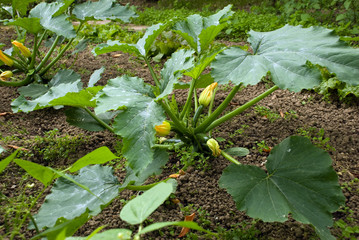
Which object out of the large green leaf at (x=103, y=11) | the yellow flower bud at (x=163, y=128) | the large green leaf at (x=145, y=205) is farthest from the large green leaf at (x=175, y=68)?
the large green leaf at (x=103, y=11)

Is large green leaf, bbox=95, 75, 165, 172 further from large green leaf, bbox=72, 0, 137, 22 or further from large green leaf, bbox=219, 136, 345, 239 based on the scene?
large green leaf, bbox=72, 0, 137, 22

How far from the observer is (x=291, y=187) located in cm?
149

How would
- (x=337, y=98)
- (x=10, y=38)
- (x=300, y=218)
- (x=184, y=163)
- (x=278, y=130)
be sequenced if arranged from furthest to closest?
(x=10, y=38), (x=337, y=98), (x=278, y=130), (x=184, y=163), (x=300, y=218)

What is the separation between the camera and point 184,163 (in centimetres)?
195

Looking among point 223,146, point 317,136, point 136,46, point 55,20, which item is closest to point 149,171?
point 223,146

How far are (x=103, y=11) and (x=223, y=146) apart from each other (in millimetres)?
1694

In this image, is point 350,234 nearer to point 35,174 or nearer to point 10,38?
point 35,174

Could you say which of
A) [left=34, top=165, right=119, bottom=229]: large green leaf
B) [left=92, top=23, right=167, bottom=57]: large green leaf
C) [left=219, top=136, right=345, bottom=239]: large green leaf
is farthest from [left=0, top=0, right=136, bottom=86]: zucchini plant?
[left=219, top=136, right=345, bottom=239]: large green leaf

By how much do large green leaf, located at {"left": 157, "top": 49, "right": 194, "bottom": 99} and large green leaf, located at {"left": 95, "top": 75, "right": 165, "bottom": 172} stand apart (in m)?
0.11

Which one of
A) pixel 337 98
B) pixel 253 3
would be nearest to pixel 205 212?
pixel 337 98

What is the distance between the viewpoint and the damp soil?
160 cm

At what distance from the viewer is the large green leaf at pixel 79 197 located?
1.47 metres

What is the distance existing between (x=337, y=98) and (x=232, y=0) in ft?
15.4

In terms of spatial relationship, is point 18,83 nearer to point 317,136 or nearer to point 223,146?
point 223,146
